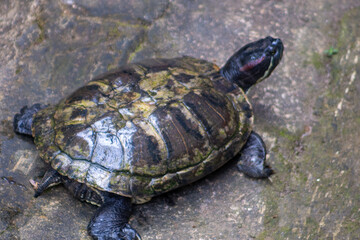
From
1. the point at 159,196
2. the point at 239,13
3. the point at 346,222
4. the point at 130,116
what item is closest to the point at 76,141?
the point at 130,116

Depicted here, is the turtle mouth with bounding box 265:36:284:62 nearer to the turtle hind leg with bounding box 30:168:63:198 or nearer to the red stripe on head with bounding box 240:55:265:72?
the red stripe on head with bounding box 240:55:265:72

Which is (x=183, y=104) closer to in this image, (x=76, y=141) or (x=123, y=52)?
(x=76, y=141)

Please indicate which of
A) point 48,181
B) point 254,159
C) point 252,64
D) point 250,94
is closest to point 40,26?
point 48,181

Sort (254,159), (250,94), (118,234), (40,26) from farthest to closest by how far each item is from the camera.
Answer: (250,94), (40,26), (254,159), (118,234)

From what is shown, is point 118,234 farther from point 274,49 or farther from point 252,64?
point 274,49

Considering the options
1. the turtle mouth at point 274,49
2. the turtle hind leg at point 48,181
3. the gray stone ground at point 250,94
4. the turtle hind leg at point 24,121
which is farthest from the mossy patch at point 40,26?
the turtle mouth at point 274,49

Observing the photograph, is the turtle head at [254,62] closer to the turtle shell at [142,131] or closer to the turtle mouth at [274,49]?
the turtle mouth at [274,49]
